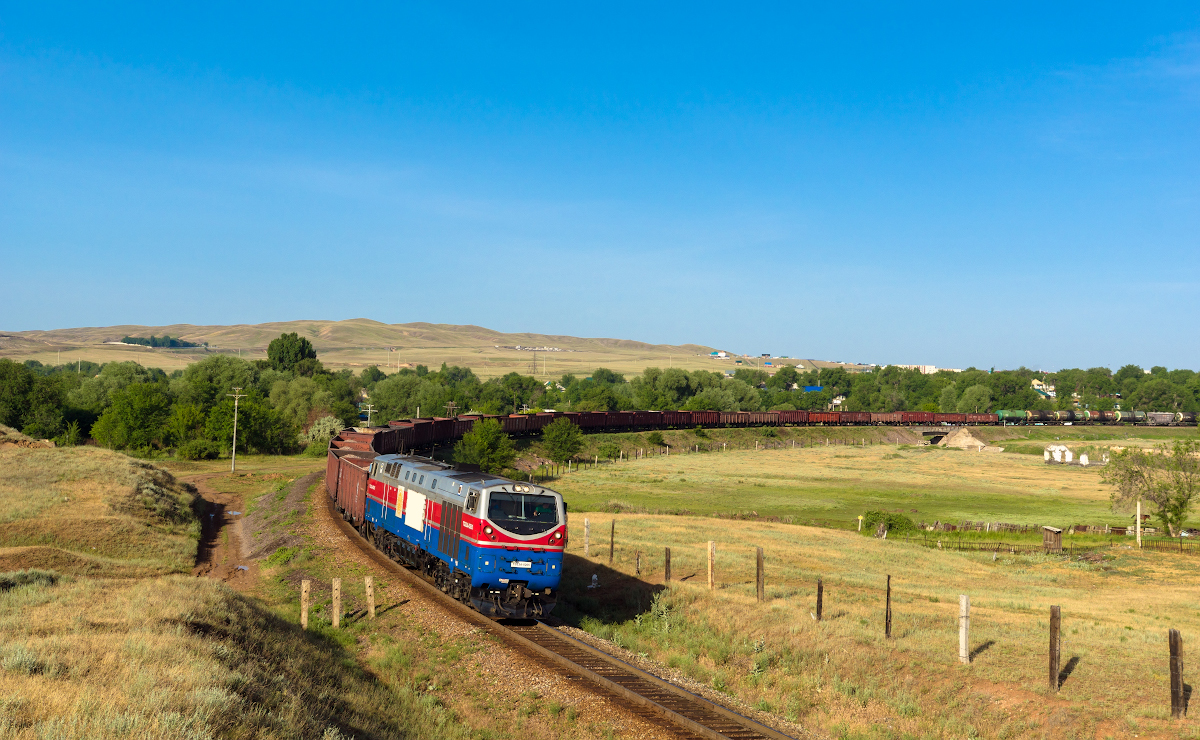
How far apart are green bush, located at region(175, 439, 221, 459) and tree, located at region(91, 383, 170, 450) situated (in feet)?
23.6

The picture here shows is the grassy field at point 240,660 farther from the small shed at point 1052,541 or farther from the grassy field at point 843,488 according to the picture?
the small shed at point 1052,541

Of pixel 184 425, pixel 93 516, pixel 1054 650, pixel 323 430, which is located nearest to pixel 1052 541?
pixel 1054 650

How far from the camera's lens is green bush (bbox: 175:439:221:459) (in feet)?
282

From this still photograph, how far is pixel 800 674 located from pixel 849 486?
67791mm

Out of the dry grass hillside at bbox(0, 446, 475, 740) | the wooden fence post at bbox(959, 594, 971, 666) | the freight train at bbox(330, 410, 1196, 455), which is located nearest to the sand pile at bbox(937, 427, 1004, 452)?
the freight train at bbox(330, 410, 1196, 455)

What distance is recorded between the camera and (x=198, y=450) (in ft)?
285

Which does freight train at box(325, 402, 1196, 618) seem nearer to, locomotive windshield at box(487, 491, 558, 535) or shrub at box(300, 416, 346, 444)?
locomotive windshield at box(487, 491, 558, 535)

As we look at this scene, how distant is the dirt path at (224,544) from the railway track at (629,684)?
11.6 metres

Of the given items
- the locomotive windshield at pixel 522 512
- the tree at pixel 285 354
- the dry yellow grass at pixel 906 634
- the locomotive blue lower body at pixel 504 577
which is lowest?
the dry yellow grass at pixel 906 634

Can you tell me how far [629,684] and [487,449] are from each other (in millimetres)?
55697

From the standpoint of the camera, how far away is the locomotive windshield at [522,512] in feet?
68.6

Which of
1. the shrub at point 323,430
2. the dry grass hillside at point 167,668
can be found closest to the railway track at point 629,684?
the dry grass hillside at point 167,668

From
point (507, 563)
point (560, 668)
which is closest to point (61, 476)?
point (507, 563)

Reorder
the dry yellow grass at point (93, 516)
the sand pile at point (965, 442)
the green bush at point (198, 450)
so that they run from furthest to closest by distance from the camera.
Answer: the sand pile at point (965, 442) → the green bush at point (198, 450) → the dry yellow grass at point (93, 516)
